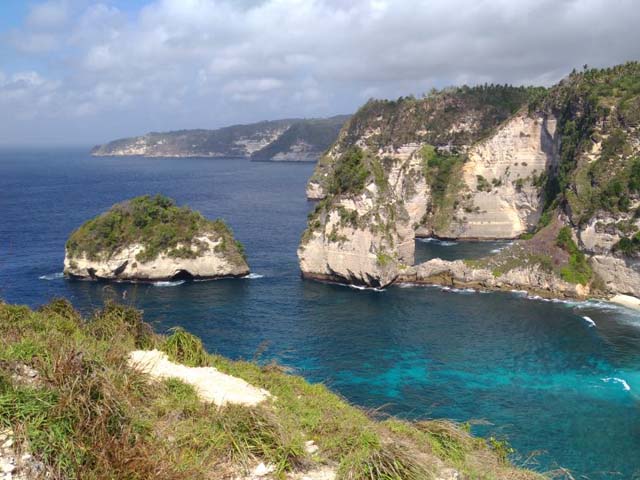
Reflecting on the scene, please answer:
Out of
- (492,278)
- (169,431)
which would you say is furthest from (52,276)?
A: (169,431)

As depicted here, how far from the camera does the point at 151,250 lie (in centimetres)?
6569

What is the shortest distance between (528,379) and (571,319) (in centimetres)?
1530

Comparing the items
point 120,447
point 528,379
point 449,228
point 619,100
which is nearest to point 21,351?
point 120,447

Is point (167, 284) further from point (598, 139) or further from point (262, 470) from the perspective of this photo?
point (262, 470)

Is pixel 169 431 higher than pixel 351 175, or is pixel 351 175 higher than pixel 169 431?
pixel 351 175

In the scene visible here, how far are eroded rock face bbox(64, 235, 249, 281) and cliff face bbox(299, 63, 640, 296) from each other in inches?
361

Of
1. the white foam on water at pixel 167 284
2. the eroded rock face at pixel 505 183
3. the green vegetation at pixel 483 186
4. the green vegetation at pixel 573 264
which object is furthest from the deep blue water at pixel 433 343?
the green vegetation at pixel 483 186

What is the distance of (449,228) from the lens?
307 ft

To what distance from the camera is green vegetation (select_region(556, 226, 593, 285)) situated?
59.7 m

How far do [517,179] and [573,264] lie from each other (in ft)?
112

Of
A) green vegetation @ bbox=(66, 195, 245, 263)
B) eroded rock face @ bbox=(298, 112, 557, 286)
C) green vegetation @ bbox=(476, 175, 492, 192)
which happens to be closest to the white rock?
eroded rock face @ bbox=(298, 112, 557, 286)

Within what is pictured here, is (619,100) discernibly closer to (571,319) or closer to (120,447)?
(571,319)

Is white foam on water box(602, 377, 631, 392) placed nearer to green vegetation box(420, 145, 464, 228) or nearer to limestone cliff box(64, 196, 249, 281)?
limestone cliff box(64, 196, 249, 281)

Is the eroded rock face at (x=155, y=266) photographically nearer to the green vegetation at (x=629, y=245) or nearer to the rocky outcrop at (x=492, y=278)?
the rocky outcrop at (x=492, y=278)
